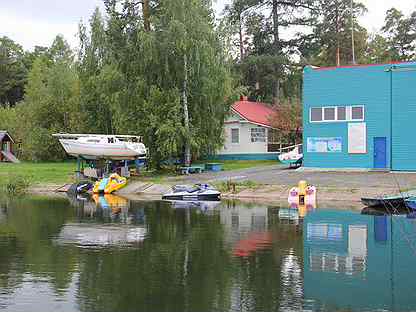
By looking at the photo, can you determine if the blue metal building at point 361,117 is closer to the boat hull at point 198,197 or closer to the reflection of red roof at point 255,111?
the boat hull at point 198,197

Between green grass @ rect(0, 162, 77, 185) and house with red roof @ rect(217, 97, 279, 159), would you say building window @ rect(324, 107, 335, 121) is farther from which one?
green grass @ rect(0, 162, 77, 185)

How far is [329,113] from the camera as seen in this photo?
4428 centimetres

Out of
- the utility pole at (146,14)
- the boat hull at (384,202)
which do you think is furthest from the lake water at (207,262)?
the utility pole at (146,14)

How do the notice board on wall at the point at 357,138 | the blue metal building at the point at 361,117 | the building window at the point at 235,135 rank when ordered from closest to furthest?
1. the blue metal building at the point at 361,117
2. the notice board on wall at the point at 357,138
3. the building window at the point at 235,135

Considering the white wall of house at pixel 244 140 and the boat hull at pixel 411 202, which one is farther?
the white wall of house at pixel 244 140

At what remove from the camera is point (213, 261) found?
1722 centimetres

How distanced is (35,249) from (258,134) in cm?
4087

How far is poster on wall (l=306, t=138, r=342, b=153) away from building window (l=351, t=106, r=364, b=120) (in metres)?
1.71

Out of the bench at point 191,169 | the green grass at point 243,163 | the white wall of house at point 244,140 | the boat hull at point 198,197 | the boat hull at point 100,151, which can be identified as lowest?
the boat hull at point 198,197

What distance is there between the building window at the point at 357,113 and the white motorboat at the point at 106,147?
46.1 ft

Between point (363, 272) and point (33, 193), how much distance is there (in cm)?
3257

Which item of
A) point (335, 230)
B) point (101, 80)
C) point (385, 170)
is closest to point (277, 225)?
point (335, 230)

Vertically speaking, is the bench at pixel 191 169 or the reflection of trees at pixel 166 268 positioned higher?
the bench at pixel 191 169

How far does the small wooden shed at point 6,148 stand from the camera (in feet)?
243
